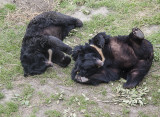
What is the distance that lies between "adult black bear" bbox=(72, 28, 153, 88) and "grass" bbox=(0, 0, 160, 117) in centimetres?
22

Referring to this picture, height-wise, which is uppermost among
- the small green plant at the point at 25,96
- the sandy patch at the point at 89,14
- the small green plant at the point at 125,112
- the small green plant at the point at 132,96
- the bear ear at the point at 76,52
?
the sandy patch at the point at 89,14

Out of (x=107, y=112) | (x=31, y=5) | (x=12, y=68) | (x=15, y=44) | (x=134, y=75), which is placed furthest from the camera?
(x=31, y=5)

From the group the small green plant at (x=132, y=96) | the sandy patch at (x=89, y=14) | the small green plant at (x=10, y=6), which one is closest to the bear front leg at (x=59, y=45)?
the small green plant at (x=132, y=96)

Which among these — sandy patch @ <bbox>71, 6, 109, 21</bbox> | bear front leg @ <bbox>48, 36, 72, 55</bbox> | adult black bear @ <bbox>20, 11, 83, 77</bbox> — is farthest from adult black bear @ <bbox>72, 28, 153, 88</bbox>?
sandy patch @ <bbox>71, 6, 109, 21</bbox>

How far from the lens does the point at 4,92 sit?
6.41m

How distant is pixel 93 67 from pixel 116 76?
Answer: 52cm

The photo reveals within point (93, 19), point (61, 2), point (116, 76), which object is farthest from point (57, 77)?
point (61, 2)

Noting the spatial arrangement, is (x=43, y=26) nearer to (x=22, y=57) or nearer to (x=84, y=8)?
(x=22, y=57)

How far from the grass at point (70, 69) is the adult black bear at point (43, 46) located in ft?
0.69

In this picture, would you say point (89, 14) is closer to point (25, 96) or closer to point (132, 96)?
point (25, 96)

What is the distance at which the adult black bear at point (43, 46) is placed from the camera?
22.3 feet

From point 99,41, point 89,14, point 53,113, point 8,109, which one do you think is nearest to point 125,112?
point 53,113

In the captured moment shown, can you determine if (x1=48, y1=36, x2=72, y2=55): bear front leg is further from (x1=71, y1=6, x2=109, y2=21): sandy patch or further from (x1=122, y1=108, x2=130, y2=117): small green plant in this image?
(x1=122, y1=108, x2=130, y2=117): small green plant

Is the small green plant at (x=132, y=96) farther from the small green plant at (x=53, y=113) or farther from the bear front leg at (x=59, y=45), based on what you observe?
the bear front leg at (x=59, y=45)
